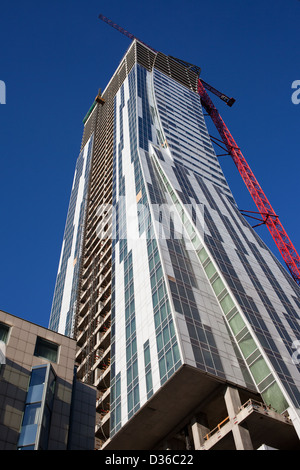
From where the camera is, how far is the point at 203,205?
80.1 m

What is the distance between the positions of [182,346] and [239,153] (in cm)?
10208

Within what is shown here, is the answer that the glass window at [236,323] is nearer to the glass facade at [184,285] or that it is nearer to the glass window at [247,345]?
the glass facade at [184,285]

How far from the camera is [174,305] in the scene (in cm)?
5294

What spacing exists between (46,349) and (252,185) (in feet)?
319

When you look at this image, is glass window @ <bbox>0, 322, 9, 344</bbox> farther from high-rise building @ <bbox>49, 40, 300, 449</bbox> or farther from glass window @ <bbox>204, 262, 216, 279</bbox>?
glass window @ <bbox>204, 262, 216, 279</bbox>

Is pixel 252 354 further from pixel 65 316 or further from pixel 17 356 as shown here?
pixel 65 316

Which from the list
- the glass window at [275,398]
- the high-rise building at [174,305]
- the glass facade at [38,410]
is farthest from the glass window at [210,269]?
the glass facade at [38,410]

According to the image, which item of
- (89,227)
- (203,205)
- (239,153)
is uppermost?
(239,153)

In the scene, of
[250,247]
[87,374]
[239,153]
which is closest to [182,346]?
[87,374]

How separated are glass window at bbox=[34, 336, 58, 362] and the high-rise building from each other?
13468 millimetres

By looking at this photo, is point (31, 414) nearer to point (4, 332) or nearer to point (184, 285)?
point (4, 332)

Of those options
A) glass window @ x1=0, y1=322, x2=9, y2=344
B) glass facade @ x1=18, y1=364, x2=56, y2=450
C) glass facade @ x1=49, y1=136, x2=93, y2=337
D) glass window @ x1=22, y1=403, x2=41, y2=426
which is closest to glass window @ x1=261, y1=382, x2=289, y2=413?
glass facade @ x1=18, y1=364, x2=56, y2=450

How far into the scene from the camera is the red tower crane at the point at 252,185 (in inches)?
4129

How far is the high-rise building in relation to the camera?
46781 millimetres
